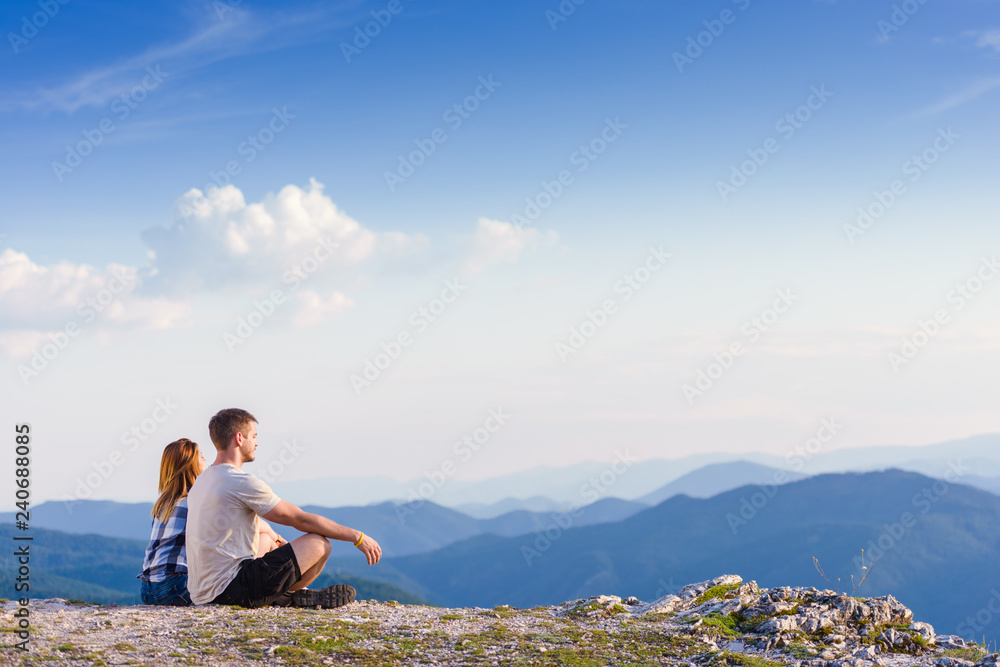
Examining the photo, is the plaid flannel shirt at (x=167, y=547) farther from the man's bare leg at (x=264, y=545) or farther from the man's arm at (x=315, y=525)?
the man's arm at (x=315, y=525)

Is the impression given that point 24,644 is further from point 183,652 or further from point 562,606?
point 562,606

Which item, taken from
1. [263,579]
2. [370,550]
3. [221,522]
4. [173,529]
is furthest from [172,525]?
[370,550]

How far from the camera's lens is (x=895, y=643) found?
45.1 ft

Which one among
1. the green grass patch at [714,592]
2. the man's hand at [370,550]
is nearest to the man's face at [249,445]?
the man's hand at [370,550]

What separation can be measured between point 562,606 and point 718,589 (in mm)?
3571

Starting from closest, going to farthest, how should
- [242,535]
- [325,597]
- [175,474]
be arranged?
[242,535]
[175,474]
[325,597]

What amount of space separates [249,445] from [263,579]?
235 cm

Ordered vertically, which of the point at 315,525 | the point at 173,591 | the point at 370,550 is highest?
the point at 315,525

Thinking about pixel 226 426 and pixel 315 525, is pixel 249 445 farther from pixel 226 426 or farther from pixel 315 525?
pixel 315 525

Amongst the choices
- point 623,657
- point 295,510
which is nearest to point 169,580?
point 295,510

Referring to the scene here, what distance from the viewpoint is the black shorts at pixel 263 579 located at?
12.4m

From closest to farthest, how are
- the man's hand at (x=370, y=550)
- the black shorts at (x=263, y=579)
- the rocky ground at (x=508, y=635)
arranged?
the rocky ground at (x=508, y=635) → the man's hand at (x=370, y=550) → the black shorts at (x=263, y=579)

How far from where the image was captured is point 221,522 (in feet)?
39.3

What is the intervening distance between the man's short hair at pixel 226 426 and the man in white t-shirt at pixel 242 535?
1 cm
